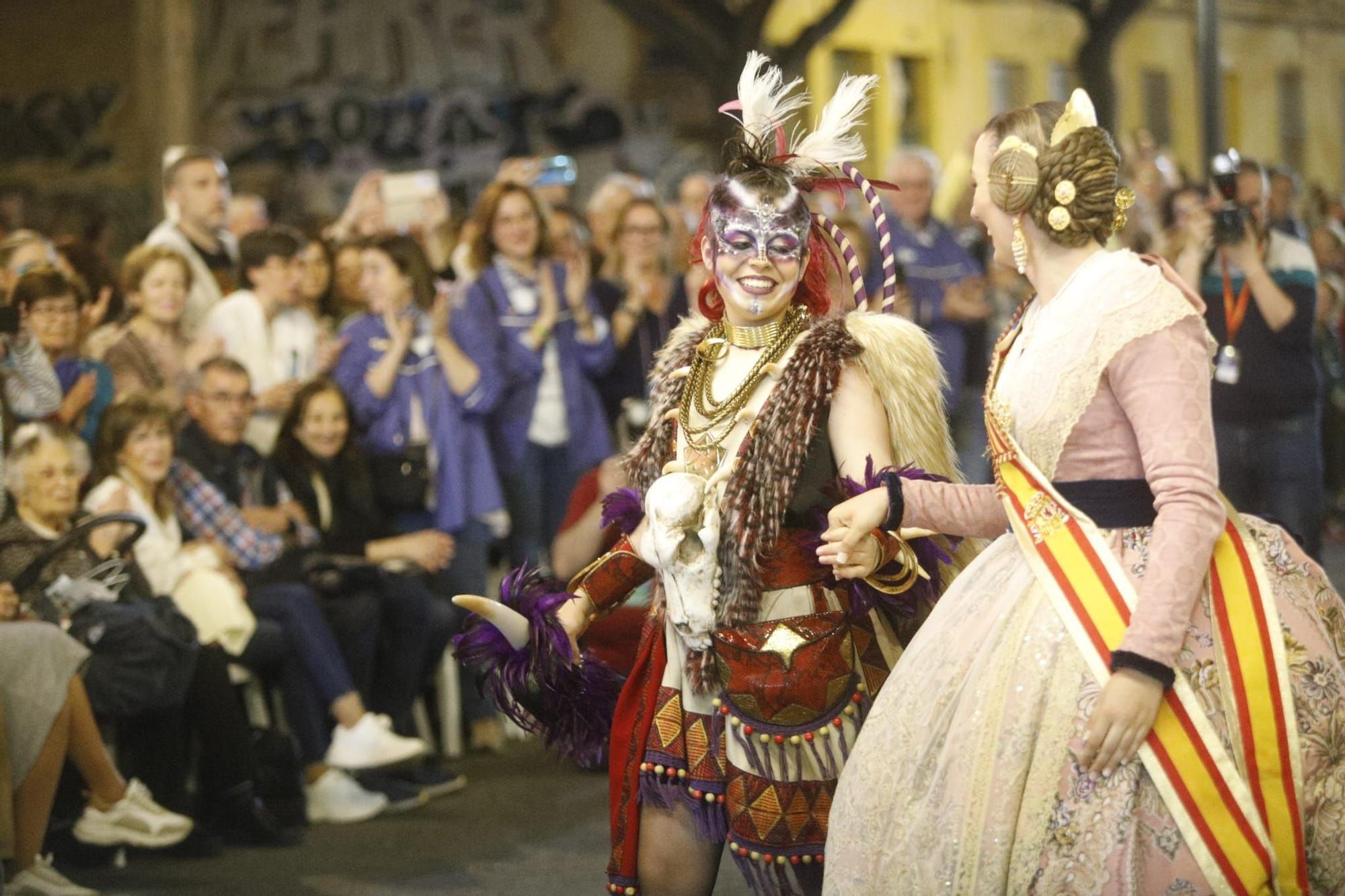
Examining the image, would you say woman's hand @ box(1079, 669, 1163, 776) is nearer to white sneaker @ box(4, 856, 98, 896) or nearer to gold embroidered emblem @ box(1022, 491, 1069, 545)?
gold embroidered emblem @ box(1022, 491, 1069, 545)

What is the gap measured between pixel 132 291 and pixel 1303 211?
465 inches

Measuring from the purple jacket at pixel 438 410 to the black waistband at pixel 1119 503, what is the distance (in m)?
4.53

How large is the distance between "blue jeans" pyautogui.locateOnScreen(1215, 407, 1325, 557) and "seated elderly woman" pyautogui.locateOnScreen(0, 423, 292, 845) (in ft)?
11.5

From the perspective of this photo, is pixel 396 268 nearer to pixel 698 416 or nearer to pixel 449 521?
pixel 449 521

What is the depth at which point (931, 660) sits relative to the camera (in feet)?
10.3

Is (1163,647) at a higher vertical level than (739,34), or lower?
lower

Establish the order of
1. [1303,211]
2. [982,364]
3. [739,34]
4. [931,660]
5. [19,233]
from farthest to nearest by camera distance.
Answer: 1. [1303,211]
2. [739,34]
3. [982,364]
4. [19,233]
5. [931,660]

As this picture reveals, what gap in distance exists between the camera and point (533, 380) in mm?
7770

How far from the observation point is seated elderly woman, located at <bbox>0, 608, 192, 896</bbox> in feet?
17.4

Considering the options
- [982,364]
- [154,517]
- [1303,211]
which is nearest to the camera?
[154,517]

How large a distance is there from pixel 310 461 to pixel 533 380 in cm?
120

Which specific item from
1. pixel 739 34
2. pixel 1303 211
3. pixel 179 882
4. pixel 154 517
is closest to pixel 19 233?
pixel 154 517

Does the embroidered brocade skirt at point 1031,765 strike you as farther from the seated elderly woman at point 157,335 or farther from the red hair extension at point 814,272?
the seated elderly woman at point 157,335

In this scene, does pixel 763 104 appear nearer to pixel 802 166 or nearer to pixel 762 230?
pixel 802 166
